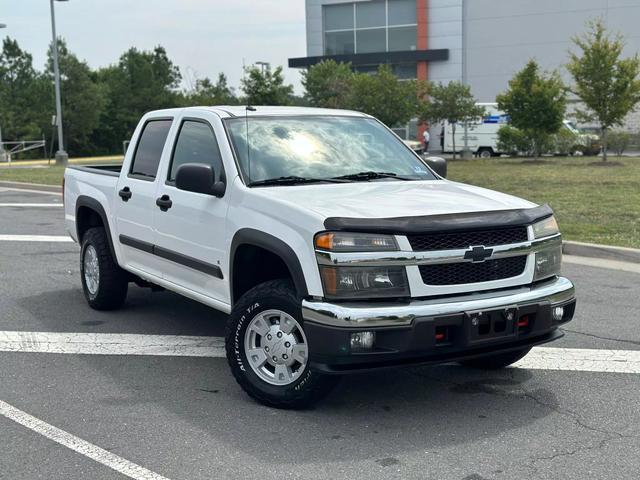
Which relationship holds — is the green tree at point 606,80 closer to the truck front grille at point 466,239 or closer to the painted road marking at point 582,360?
the painted road marking at point 582,360

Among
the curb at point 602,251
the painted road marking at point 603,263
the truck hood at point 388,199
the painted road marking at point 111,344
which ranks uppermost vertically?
the truck hood at point 388,199

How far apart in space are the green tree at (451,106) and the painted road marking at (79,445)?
33170 mm

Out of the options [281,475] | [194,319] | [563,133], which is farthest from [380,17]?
[281,475]

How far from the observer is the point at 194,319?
7.24 m

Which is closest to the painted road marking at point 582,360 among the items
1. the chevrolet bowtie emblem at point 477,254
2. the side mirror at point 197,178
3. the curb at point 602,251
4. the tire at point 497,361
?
the tire at point 497,361

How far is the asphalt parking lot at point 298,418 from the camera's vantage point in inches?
162

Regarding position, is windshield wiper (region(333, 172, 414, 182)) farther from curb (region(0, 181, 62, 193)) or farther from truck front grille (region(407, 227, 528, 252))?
curb (region(0, 181, 62, 193))

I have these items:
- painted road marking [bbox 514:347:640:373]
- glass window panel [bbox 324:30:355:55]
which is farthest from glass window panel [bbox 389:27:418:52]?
painted road marking [bbox 514:347:640:373]

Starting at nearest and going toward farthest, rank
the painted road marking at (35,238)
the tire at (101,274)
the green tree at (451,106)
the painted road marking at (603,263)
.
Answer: the tire at (101,274) < the painted road marking at (603,263) < the painted road marking at (35,238) < the green tree at (451,106)

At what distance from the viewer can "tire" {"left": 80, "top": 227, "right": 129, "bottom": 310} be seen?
728 cm

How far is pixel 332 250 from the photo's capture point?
14.6ft

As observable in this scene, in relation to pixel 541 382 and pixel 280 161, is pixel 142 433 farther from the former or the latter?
pixel 541 382

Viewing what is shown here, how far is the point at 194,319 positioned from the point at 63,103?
163 feet

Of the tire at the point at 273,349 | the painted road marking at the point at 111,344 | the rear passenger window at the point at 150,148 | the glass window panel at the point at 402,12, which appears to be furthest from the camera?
the glass window panel at the point at 402,12
